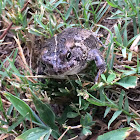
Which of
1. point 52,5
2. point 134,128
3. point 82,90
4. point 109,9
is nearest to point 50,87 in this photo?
point 82,90

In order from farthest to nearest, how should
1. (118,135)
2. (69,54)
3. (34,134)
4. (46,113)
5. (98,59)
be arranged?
(98,59) → (69,54) → (46,113) → (34,134) → (118,135)

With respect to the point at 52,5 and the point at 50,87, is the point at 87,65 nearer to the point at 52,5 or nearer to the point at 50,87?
the point at 50,87

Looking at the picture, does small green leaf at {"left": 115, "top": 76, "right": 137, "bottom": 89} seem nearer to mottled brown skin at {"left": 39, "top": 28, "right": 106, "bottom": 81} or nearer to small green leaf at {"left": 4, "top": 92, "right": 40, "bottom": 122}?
mottled brown skin at {"left": 39, "top": 28, "right": 106, "bottom": 81}

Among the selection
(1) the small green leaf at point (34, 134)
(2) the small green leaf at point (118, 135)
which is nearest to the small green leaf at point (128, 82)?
(2) the small green leaf at point (118, 135)

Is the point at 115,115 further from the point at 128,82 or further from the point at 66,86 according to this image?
Answer: the point at 66,86

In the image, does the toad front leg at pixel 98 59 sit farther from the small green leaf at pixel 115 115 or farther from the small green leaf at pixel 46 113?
the small green leaf at pixel 46 113

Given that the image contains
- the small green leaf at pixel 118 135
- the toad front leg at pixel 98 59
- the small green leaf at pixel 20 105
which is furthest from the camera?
the toad front leg at pixel 98 59

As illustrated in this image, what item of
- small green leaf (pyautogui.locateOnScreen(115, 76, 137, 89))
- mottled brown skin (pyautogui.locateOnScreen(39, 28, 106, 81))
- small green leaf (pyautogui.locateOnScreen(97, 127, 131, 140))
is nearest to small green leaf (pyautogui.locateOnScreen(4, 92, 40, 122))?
mottled brown skin (pyautogui.locateOnScreen(39, 28, 106, 81))

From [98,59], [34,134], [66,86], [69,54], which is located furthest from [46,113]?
[98,59]
